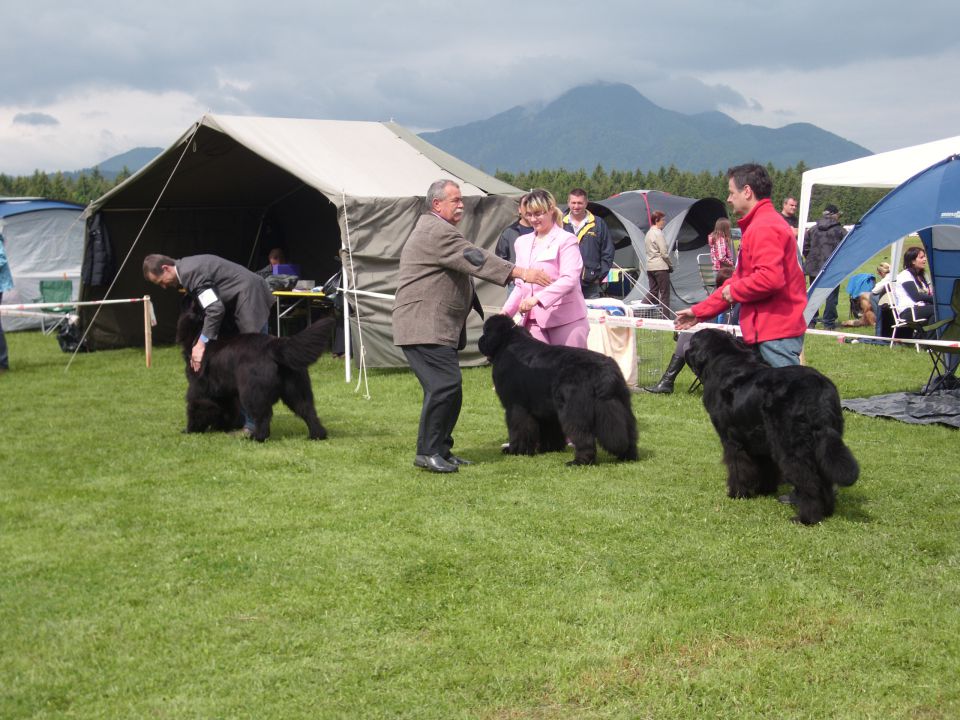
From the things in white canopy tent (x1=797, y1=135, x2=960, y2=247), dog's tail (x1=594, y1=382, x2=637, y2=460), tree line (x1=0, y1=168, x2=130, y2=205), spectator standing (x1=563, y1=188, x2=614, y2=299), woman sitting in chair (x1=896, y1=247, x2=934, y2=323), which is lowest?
dog's tail (x1=594, y1=382, x2=637, y2=460)

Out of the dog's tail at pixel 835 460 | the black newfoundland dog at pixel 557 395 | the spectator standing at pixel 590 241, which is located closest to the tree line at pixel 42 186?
the spectator standing at pixel 590 241

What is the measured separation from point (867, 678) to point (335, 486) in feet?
11.4

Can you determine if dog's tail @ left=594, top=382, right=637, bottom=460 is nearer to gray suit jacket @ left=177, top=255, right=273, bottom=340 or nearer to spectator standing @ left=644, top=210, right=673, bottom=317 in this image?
gray suit jacket @ left=177, top=255, right=273, bottom=340

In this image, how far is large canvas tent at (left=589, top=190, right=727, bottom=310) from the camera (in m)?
19.0

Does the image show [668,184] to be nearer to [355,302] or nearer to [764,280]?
[355,302]

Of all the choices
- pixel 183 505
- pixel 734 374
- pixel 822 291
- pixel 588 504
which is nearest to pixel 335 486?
pixel 183 505

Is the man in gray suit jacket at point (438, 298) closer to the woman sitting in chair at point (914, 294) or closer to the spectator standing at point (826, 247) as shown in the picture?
the woman sitting in chair at point (914, 294)

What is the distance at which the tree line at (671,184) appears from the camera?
44.9 meters

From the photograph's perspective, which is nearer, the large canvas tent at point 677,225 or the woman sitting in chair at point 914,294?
the woman sitting in chair at point 914,294

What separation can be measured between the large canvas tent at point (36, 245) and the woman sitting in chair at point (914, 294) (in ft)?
44.1

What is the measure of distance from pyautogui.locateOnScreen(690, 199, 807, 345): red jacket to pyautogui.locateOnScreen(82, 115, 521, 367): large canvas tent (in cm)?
568

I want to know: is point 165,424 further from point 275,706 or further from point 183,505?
point 275,706

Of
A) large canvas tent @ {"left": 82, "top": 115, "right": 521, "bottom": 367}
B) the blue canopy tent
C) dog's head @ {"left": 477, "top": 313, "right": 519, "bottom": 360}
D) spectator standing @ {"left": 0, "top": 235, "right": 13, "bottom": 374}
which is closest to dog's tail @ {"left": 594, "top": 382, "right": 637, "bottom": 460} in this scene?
dog's head @ {"left": 477, "top": 313, "right": 519, "bottom": 360}

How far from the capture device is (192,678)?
10.7 ft
